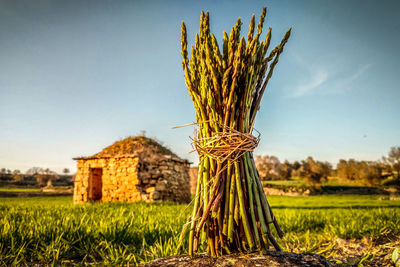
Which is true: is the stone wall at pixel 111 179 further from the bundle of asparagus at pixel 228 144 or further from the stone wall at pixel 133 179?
the bundle of asparagus at pixel 228 144

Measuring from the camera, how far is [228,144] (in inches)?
52.3

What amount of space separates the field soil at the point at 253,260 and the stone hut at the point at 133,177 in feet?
33.2

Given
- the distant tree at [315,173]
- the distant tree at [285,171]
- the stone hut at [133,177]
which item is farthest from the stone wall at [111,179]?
the distant tree at [285,171]

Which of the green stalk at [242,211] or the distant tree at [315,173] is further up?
the green stalk at [242,211]

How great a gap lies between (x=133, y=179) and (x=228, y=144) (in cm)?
1086

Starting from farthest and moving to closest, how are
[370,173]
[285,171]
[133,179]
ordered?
1. [285,171]
2. [370,173]
3. [133,179]

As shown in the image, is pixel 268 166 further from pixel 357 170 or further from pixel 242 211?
pixel 242 211

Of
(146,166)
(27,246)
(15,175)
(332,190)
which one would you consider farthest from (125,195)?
(15,175)

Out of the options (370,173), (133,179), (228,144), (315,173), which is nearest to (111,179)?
(133,179)

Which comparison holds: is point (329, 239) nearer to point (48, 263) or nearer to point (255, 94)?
point (255, 94)

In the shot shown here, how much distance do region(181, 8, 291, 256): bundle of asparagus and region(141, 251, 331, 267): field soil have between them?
0.05 m

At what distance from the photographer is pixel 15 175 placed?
3641 centimetres

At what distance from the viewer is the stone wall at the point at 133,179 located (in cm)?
1127

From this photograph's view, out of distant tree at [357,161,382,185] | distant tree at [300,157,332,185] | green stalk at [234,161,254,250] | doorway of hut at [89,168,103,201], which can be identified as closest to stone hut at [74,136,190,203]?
doorway of hut at [89,168,103,201]
